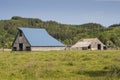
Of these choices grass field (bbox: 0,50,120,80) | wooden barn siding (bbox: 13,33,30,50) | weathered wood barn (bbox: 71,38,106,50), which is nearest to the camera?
grass field (bbox: 0,50,120,80)

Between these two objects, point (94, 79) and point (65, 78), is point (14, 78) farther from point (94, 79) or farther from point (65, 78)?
point (94, 79)

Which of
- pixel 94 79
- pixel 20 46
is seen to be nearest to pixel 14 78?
pixel 94 79

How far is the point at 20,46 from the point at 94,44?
104 ft

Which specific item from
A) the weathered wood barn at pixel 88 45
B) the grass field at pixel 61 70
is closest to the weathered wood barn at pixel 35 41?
the weathered wood barn at pixel 88 45

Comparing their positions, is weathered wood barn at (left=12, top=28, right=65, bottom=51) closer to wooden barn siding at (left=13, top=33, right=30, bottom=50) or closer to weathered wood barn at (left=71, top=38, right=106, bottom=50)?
wooden barn siding at (left=13, top=33, right=30, bottom=50)

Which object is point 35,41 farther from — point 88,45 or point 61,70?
point 61,70

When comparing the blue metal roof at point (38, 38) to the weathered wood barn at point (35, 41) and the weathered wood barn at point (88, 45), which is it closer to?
the weathered wood barn at point (35, 41)

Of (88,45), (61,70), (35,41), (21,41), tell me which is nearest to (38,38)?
(35,41)

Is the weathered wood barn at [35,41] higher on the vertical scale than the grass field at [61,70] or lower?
higher

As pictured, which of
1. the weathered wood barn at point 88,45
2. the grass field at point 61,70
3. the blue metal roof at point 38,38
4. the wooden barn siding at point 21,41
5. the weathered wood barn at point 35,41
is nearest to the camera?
the grass field at point 61,70

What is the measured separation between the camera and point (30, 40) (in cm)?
7056

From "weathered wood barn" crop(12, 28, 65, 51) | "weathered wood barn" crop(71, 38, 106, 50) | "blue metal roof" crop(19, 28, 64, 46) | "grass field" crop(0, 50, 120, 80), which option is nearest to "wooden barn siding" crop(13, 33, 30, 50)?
"weathered wood barn" crop(12, 28, 65, 51)

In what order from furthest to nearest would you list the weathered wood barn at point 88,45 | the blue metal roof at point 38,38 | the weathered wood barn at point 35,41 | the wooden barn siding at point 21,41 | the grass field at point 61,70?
the weathered wood barn at point 88,45
the wooden barn siding at point 21,41
the blue metal roof at point 38,38
the weathered wood barn at point 35,41
the grass field at point 61,70

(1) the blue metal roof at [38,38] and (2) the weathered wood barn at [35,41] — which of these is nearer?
(2) the weathered wood barn at [35,41]
